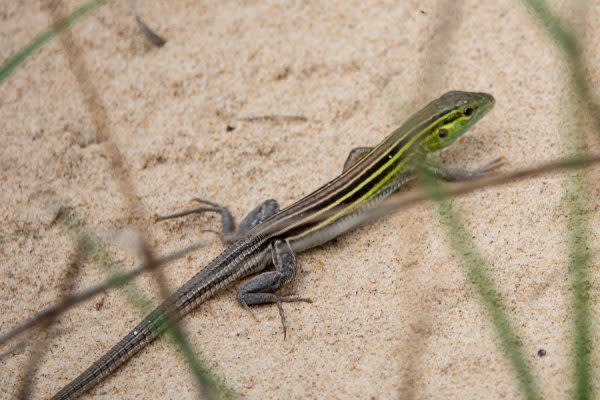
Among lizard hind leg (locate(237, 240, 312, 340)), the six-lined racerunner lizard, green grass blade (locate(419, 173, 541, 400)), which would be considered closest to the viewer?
green grass blade (locate(419, 173, 541, 400))

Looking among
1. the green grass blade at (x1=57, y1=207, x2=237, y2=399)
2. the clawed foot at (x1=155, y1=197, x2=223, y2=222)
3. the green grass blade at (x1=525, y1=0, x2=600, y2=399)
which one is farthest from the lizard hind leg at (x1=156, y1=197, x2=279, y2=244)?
the green grass blade at (x1=525, y1=0, x2=600, y2=399)

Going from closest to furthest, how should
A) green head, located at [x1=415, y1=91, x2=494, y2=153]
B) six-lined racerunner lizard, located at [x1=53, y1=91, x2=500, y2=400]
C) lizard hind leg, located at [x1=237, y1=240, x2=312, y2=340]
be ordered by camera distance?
six-lined racerunner lizard, located at [x1=53, y1=91, x2=500, y2=400] < lizard hind leg, located at [x1=237, y1=240, x2=312, y2=340] < green head, located at [x1=415, y1=91, x2=494, y2=153]

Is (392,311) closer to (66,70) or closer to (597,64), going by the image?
(597,64)

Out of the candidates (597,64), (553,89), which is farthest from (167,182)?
(597,64)

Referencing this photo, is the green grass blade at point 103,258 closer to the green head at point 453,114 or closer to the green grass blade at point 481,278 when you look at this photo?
the green grass blade at point 481,278

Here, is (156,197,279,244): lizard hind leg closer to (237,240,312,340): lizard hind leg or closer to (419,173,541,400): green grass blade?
(237,240,312,340): lizard hind leg

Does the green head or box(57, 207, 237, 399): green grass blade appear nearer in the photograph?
box(57, 207, 237, 399): green grass blade
